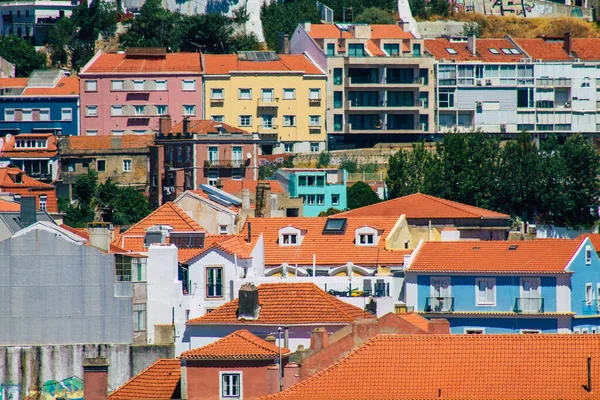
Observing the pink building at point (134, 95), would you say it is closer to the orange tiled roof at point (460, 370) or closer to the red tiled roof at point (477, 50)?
the red tiled roof at point (477, 50)

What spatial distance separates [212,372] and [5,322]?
13844 mm

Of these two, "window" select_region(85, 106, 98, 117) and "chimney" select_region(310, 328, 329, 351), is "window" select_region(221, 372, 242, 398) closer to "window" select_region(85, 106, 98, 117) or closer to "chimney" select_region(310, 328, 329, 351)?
"chimney" select_region(310, 328, 329, 351)

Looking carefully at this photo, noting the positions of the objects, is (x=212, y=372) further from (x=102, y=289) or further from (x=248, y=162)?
(x=248, y=162)

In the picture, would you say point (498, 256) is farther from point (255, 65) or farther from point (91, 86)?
point (91, 86)

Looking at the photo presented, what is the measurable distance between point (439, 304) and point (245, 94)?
68794 mm

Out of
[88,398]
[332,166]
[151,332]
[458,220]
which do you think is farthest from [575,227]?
[88,398]

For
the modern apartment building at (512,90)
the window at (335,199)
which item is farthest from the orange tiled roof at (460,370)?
the modern apartment building at (512,90)

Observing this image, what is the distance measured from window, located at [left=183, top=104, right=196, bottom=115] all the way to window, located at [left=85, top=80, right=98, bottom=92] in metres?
6.75

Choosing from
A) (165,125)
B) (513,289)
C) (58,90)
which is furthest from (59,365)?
(58,90)

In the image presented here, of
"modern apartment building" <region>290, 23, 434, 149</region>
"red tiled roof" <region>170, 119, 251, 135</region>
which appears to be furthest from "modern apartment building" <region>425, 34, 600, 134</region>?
"red tiled roof" <region>170, 119, 251, 135</region>

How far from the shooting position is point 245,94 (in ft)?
488

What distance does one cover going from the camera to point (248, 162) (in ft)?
438

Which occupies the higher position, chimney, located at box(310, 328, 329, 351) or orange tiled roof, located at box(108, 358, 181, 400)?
chimney, located at box(310, 328, 329, 351)

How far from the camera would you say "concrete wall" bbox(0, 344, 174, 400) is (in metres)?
65.6
